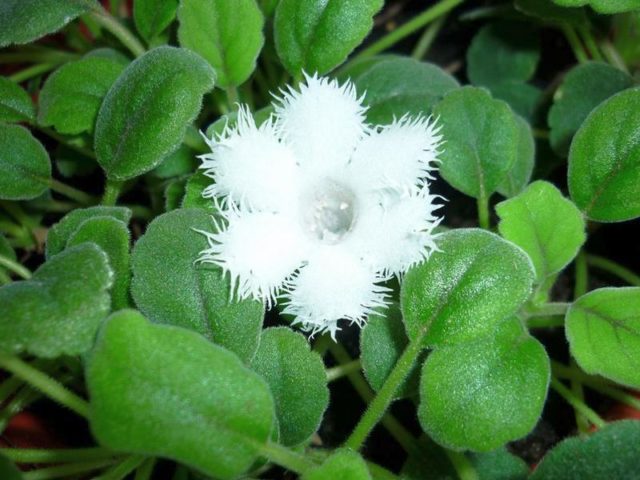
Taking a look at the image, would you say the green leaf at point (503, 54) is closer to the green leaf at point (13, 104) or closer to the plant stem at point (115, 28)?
the plant stem at point (115, 28)

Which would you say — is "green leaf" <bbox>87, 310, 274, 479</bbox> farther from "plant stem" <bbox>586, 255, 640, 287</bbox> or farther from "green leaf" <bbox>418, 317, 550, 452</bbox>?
"plant stem" <bbox>586, 255, 640, 287</bbox>

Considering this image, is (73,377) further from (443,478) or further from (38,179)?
(443,478)

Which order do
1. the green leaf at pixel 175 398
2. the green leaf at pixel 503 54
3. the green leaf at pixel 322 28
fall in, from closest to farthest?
1. the green leaf at pixel 175 398
2. the green leaf at pixel 322 28
3. the green leaf at pixel 503 54

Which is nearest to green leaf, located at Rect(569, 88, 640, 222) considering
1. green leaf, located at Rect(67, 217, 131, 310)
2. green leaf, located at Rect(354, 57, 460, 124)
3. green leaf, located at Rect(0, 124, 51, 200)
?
green leaf, located at Rect(354, 57, 460, 124)

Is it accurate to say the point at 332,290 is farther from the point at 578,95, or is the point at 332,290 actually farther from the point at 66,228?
the point at 578,95

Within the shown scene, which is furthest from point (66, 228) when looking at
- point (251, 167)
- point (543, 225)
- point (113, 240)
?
point (543, 225)

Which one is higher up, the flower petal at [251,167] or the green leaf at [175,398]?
the flower petal at [251,167]

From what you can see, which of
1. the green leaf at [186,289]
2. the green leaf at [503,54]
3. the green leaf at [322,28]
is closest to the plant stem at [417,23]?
the green leaf at [503,54]
